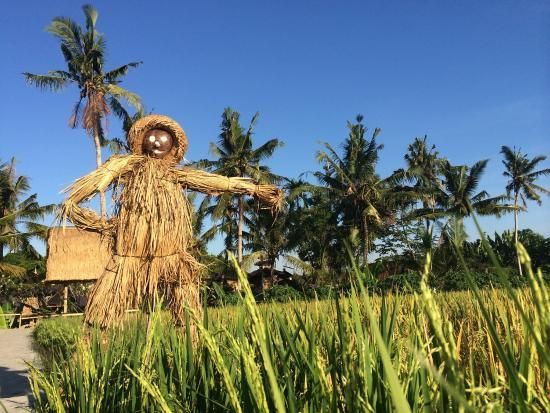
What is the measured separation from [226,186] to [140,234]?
2.27ft

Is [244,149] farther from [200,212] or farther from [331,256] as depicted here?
[331,256]

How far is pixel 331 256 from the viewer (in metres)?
29.3

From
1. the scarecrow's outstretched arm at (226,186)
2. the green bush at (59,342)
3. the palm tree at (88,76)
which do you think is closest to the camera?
the green bush at (59,342)

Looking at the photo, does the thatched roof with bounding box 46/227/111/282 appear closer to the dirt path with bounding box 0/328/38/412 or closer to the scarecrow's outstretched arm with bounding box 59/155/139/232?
the dirt path with bounding box 0/328/38/412

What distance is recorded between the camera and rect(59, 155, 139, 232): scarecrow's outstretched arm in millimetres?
3092

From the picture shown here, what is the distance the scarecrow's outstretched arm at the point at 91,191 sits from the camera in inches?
122

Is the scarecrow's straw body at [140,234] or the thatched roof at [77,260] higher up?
the thatched roof at [77,260]

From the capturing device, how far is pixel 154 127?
3.56 meters

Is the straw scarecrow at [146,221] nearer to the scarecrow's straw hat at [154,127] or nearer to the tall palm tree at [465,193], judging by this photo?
the scarecrow's straw hat at [154,127]

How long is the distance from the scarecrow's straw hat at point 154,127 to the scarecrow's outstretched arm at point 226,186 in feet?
0.63

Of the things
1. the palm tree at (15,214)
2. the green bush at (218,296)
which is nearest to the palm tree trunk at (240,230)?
the palm tree at (15,214)

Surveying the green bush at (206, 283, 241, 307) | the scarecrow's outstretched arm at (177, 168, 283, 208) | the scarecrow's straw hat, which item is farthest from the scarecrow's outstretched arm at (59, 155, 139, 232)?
the green bush at (206, 283, 241, 307)

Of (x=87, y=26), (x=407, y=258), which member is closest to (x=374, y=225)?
(x=407, y=258)

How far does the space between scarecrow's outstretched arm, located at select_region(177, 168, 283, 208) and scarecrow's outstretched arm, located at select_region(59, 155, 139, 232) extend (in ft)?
1.34
